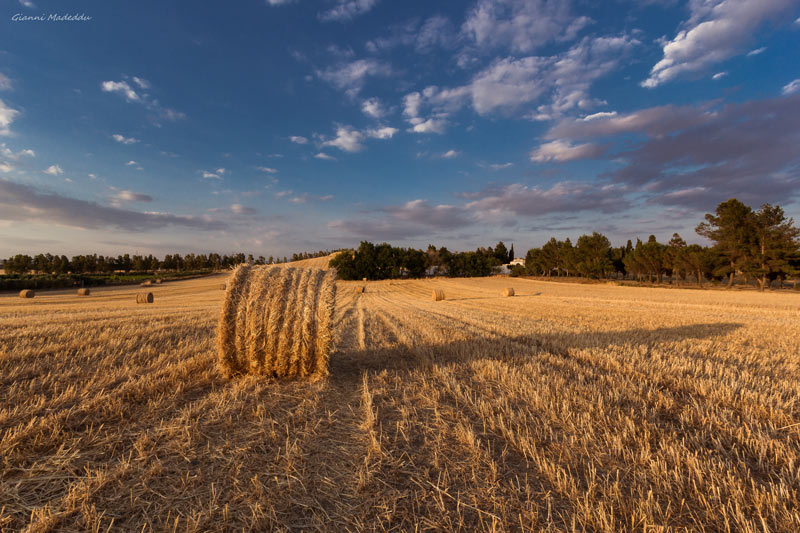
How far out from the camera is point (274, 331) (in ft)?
16.9

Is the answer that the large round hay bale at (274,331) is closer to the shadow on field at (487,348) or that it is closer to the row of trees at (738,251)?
the shadow on field at (487,348)

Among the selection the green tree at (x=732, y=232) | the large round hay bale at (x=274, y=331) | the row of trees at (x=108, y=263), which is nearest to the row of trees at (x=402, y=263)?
the row of trees at (x=108, y=263)

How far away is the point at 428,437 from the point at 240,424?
2.03 metres

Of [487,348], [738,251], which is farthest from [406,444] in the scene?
[738,251]

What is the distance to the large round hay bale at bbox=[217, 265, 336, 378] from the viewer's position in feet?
16.6

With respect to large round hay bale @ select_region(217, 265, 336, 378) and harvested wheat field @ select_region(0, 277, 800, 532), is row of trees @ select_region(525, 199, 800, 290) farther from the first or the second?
large round hay bale @ select_region(217, 265, 336, 378)

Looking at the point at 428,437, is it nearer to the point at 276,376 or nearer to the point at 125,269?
the point at 276,376

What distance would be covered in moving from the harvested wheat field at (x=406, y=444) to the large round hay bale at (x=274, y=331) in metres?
0.31

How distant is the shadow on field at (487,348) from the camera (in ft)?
19.1

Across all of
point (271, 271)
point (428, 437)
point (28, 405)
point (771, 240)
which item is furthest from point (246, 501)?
point (771, 240)

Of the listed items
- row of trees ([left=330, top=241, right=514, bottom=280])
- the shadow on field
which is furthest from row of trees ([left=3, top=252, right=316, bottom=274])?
the shadow on field

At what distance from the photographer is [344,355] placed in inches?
262

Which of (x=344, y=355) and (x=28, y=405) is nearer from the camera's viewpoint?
(x=28, y=405)

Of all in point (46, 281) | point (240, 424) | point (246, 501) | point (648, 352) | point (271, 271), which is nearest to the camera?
point (246, 501)
